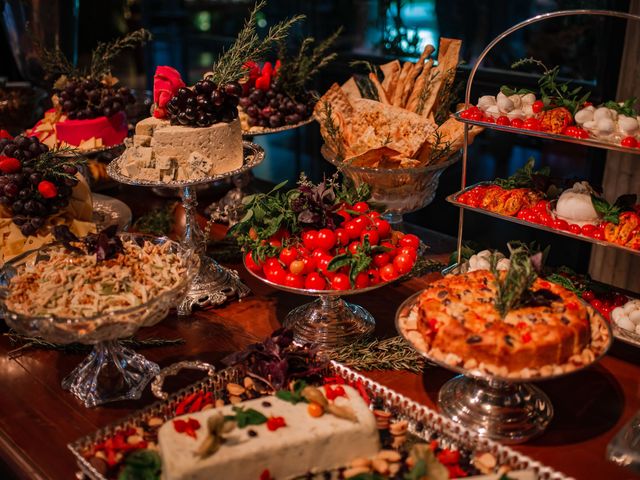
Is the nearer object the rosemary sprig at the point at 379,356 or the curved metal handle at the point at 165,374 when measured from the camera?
the curved metal handle at the point at 165,374

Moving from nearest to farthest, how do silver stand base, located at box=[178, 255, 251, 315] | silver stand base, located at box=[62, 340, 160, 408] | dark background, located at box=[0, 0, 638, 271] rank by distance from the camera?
silver stand base, located at box=[62, 340, 160, 408] → silver stand base, located at box=[178, 255, 251, 315] → dark background, located at box=[0, 0, 638, 271]

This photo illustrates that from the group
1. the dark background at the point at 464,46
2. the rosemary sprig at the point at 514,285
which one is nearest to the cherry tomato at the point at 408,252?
the rosemary sprig at the point at 514,285

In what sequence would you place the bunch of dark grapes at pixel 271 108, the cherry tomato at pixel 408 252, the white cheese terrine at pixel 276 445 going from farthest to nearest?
the bunch of dark grapes at pixel 271 108 → the cherry tomato at pixel 408 252 → the white cheese terrine at pixel 276 445

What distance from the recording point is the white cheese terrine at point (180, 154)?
7.16ft

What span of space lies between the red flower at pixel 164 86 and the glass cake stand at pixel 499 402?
1056 mm

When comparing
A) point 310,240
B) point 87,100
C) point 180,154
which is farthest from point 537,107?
point 87,100

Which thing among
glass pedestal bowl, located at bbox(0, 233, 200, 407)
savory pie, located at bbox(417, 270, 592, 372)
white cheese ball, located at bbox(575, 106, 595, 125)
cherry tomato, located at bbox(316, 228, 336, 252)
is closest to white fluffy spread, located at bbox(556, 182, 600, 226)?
white cheese ball, located at bbox(575, 106, 595, 125)

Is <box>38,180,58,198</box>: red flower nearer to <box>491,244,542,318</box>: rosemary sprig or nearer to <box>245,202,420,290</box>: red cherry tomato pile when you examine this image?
<box>245,202,420,290</box>: red cherry tomato pile

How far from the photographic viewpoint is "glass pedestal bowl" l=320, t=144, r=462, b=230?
2.37 metres

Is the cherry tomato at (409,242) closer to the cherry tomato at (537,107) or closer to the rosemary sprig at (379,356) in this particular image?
the rosemary sprig at (379,356)

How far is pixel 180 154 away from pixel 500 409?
119cm

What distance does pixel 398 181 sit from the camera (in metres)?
2.43

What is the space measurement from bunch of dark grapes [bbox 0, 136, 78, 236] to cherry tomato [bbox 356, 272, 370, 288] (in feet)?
3.31

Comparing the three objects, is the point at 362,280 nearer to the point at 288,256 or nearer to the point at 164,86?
the point at 288,256
